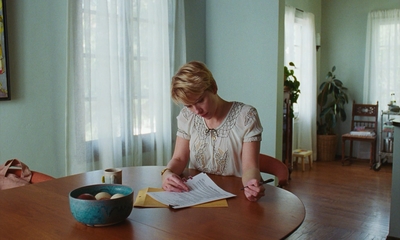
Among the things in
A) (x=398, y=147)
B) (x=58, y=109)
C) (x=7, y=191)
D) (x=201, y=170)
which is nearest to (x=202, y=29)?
(x=58, y=109)

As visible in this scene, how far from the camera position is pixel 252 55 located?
3799 mm

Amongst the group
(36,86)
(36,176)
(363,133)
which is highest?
(36,86)

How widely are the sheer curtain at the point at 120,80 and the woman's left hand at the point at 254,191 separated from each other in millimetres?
1872

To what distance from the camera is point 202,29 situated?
419 centimetres

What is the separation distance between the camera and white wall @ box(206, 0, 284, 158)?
144 inches

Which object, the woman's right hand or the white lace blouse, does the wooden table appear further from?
the white lace blouse

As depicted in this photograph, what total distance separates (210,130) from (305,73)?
4328mm

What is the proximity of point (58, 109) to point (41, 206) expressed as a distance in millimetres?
1583

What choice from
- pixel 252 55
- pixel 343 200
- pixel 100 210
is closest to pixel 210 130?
pixel 100 210

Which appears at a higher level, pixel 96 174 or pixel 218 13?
pixel 218 13

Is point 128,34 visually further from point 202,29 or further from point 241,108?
point 241,108

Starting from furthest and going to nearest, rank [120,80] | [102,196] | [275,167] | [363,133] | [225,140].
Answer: [363,133] < [120,80] < [275,167] < [225,140] < [102,196]

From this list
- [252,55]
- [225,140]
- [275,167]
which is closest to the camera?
[225,140]

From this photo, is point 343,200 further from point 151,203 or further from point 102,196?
point 102,196
